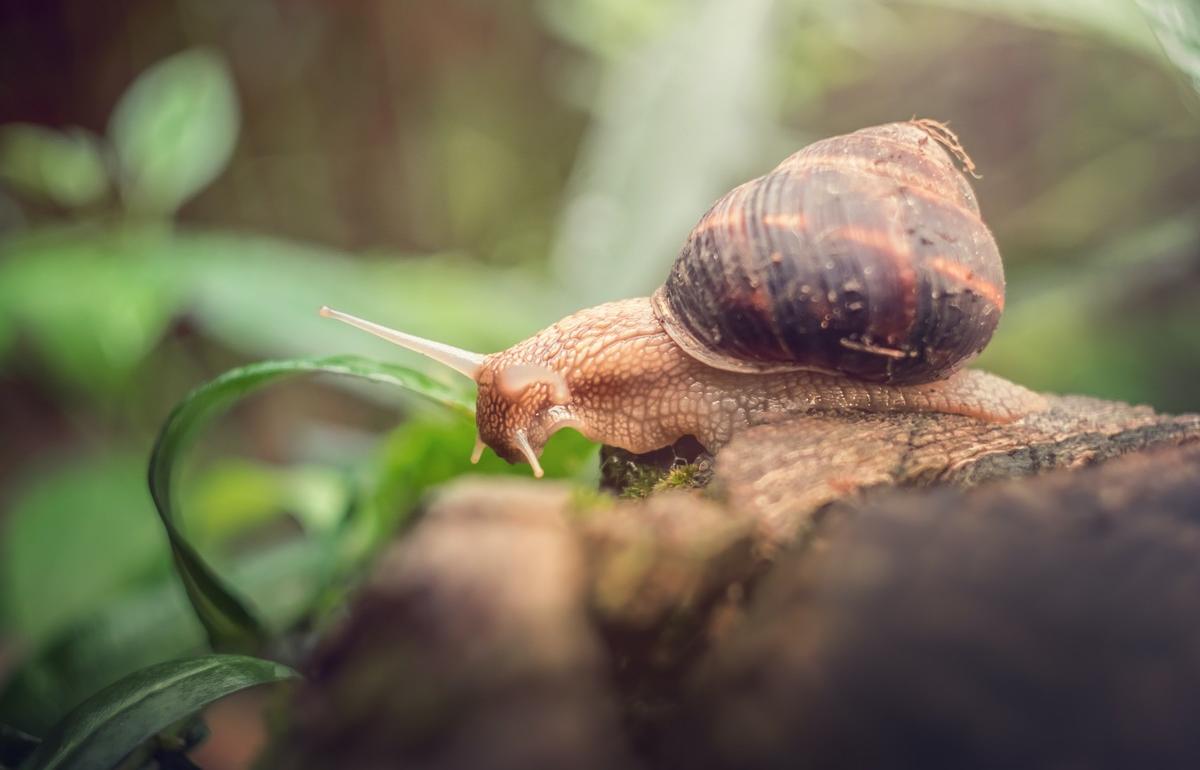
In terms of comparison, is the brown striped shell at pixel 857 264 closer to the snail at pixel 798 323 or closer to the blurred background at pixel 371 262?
the snail at pixel 798 323

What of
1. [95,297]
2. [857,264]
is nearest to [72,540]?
[95,297]

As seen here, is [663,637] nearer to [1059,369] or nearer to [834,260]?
[834,260]

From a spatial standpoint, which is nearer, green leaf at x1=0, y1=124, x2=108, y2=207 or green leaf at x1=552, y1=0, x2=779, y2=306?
green leaf at x1=552, y1=0, x2=779, y2=306

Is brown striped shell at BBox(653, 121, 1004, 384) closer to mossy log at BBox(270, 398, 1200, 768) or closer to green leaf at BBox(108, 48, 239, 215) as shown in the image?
mossy log at BBox(270, 398, 1200, 768)

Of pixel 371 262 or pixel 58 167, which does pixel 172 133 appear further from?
pixel 371 262

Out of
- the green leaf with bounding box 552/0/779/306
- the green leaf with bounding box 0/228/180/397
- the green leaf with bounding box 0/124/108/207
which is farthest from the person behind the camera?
the green leaf with bounding box 0/124/108/207

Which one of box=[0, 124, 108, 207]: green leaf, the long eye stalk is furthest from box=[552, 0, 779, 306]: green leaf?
box=[0, 124, 108, 207]: green leaf
